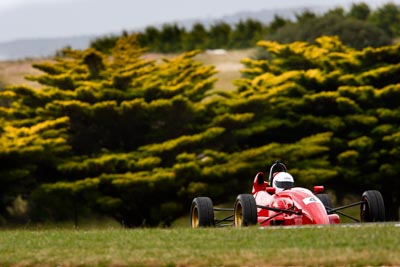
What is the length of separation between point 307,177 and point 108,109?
829cm

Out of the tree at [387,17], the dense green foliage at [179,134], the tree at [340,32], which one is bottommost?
the dense green foliage at [179,134]

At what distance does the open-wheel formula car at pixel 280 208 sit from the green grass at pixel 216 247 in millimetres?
2427

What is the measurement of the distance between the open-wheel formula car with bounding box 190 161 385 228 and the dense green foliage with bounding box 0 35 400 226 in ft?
66.1

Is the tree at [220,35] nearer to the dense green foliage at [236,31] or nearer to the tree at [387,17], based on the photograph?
the dense green foliage at [236,31]

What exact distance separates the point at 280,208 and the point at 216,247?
6182mm

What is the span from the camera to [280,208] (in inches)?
827

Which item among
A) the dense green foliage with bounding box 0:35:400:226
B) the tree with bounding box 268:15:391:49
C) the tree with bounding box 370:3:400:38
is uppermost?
the tree with bounding box 370:3:400:38

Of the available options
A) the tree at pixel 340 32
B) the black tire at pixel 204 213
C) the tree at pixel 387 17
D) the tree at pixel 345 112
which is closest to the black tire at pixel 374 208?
the black tire at pixel 204 213

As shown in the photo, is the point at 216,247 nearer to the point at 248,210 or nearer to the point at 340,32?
the point at 248,210

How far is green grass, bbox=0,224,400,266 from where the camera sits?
533 inches

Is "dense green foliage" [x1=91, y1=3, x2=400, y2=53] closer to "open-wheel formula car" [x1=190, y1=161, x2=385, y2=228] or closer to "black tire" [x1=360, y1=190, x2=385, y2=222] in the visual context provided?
"open-wheel formula car" [x1=190, y1=161, x2=385, y2=228]

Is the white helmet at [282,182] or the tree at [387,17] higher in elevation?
the tree at [387,17]

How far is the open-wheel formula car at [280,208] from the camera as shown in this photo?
791 inches

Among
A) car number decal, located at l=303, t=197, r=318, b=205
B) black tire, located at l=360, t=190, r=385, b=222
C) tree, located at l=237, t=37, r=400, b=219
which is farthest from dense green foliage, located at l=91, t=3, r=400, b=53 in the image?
car number decal, located at l=303, t=197, r=318, b=205
